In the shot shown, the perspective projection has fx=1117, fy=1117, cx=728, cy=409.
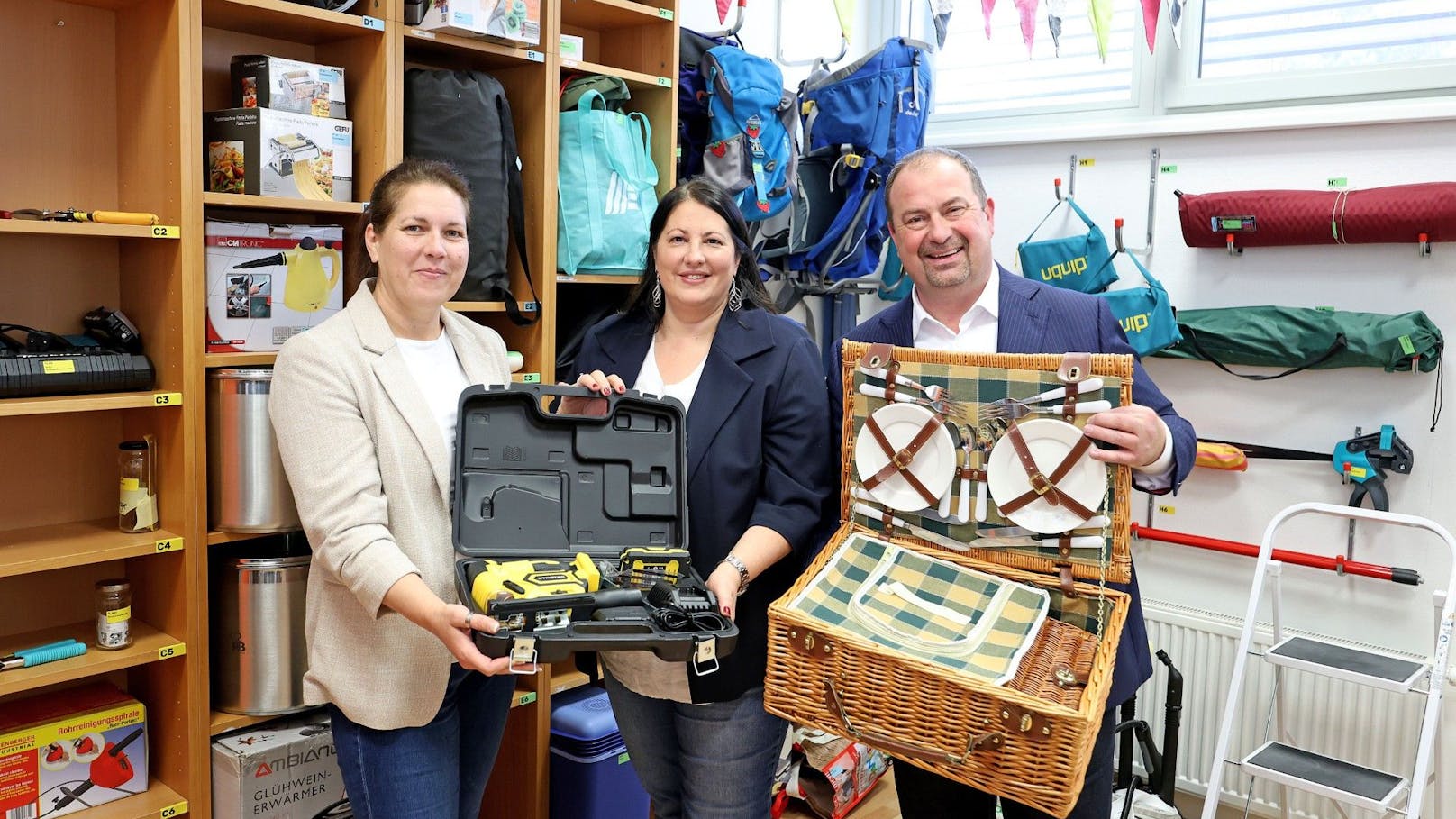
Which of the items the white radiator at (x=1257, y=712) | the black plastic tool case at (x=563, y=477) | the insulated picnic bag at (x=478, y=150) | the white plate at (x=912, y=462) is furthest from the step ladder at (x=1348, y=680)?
the insulated picnic bag at (x=478, y=150)

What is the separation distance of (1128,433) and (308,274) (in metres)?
1.70

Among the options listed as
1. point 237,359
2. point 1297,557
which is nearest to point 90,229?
point 237,359

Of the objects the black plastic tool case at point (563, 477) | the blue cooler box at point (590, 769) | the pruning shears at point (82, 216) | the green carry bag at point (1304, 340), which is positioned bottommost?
the blue cooler box at point (590, 769)

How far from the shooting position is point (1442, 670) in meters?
2.50

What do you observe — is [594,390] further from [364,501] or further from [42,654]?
[42,654]

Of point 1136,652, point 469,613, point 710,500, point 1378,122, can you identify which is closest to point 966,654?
point 1136,652

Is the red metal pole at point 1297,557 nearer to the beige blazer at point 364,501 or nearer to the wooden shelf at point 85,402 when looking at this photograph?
the beige blazer at point 364,501

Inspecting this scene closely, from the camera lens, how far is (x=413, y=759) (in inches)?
70.8

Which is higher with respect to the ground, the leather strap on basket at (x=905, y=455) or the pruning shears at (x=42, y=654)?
the leather strap on basket at (x=905, y=455)

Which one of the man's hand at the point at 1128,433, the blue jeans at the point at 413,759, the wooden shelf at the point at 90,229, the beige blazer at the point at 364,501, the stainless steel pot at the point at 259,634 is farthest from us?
the stainless steel pot at the point at 259,634

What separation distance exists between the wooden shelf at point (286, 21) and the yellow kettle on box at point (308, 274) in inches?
17.6

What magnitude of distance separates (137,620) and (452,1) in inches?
57.8

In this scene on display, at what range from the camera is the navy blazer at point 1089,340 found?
66.6 inches

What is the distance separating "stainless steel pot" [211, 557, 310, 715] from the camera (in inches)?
90.0
